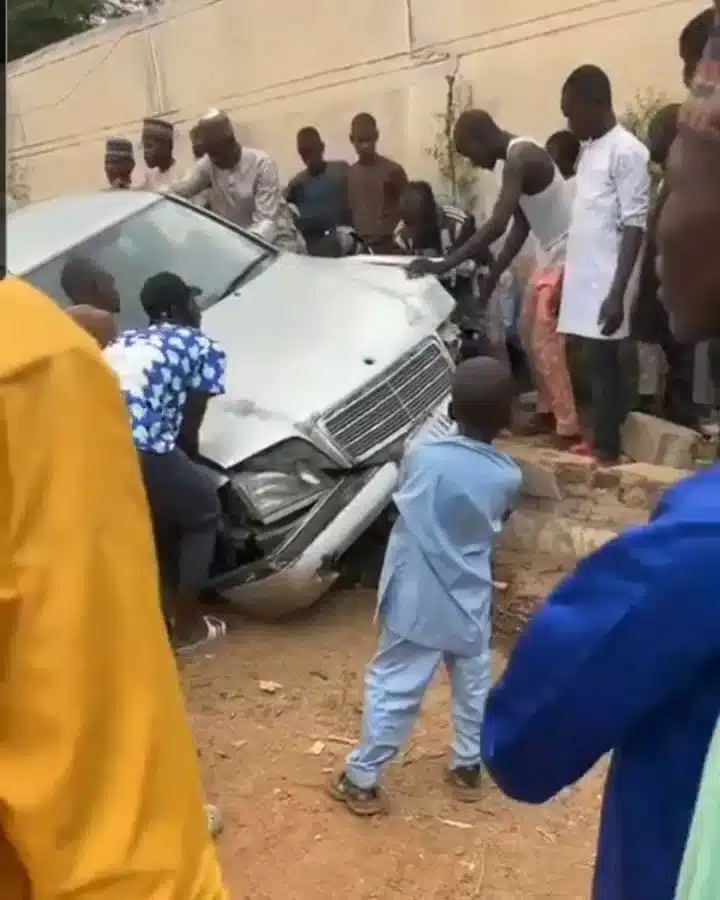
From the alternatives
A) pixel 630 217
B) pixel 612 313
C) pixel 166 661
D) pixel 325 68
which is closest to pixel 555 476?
pixel 612 313

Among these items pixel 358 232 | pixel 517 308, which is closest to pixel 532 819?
pixel 517 308

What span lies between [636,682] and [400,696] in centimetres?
288

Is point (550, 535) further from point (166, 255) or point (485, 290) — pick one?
point (166, 255)

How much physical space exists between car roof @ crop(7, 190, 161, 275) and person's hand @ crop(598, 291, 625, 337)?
2224 mm

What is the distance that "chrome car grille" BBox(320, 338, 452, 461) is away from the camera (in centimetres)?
535

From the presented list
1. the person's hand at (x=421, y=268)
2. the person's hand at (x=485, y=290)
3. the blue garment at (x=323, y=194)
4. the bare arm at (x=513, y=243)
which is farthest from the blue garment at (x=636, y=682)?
the blue garment at (x=323, y=194)

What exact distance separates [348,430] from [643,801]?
13.7 feet

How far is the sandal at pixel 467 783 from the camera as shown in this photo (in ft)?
13.7

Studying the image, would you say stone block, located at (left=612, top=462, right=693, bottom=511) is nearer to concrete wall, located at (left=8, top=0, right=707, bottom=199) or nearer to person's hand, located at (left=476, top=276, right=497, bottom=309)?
person's hand, located at (left=476, top=276, right=497, bottom=309)

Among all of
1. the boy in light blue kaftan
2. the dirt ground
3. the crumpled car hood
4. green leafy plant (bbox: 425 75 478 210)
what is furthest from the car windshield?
green leafy plant (bbox: 425 75 478 210)

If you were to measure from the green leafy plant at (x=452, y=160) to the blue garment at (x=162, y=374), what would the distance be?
19.2 feet

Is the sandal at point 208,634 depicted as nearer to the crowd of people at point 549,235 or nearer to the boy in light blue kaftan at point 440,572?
the boy in light blue kaftan at point 440,572

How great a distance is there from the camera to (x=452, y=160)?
10.6 m

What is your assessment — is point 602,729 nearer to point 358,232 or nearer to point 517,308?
point 517,308
